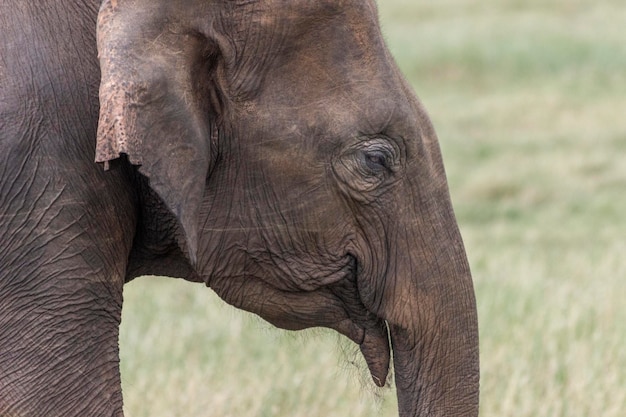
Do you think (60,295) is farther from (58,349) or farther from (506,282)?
(506,282)

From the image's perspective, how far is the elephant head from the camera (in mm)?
3436

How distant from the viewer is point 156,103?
128 inches

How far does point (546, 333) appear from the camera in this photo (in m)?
6.62

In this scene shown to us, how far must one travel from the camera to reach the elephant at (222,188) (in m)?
3.29

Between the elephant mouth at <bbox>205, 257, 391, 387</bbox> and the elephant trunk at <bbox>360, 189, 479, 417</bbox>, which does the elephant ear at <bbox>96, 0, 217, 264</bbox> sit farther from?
the elephant trunk at <bbox>360, 189, 479, 417</bbox>

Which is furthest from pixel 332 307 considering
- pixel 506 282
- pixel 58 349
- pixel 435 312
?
pixel 506 282

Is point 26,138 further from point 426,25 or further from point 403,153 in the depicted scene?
point 426,25

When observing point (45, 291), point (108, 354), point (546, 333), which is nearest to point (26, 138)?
point (45, 291)

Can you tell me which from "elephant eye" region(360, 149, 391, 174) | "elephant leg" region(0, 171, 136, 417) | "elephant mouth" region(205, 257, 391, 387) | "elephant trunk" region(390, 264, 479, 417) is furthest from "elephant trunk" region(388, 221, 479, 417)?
"elephant leg" region(0, 171, 136, 417)

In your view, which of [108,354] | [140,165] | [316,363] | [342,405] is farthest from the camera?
[316,363]

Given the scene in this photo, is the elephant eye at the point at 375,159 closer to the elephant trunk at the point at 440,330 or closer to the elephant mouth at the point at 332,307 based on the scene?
the elephant trunk at the point at 440,330

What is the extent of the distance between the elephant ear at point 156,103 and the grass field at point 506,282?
2.97ft

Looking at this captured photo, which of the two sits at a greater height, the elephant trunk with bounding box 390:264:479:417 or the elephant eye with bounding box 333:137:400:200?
the elephant eye with bounding box 333:137:400:200

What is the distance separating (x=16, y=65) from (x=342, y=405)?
115 inches
